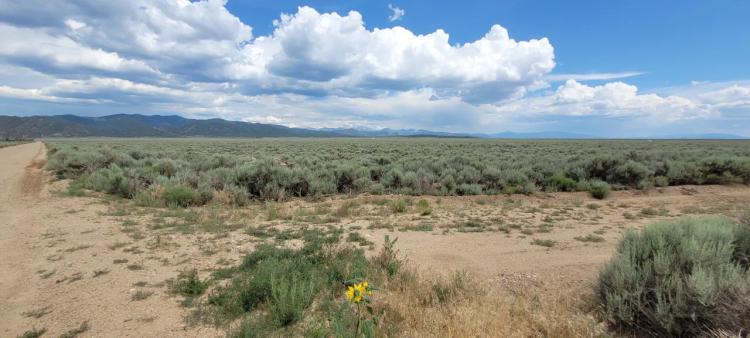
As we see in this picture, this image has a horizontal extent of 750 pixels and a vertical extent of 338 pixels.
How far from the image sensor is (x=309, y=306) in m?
4.24

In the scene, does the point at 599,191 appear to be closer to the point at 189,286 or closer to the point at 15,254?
the point at 189,286

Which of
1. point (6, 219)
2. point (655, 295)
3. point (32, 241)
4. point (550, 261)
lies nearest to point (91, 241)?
point (32, 241)

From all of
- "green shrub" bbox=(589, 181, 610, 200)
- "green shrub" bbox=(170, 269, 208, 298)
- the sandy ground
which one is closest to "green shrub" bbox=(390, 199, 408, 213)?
the sandy ground

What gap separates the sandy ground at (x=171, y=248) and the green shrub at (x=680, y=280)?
1095 millimetres

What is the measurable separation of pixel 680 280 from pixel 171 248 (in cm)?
779

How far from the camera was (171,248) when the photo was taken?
6.55 metres

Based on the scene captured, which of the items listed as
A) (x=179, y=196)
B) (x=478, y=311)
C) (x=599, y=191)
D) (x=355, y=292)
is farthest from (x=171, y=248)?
(x=599, y=191)

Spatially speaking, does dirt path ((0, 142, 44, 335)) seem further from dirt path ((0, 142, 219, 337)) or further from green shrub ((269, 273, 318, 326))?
green shrub ((269, 273, 318, 326))

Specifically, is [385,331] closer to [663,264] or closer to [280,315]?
[280,315]

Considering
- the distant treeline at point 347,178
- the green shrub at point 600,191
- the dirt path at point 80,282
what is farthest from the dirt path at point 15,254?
the green shrub at point 600,191

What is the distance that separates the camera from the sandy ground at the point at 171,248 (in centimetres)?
427

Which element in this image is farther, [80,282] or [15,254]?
[15,254]

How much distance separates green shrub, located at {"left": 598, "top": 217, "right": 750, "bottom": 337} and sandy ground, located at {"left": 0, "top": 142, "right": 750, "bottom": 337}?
3.59 ft

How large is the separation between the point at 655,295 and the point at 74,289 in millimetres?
7598
